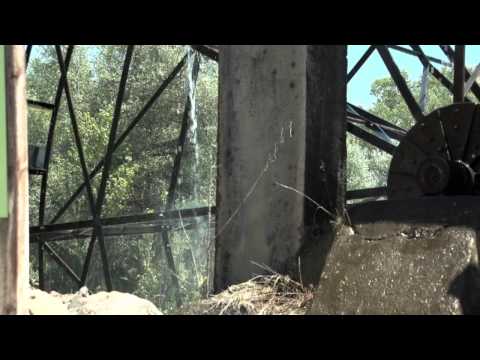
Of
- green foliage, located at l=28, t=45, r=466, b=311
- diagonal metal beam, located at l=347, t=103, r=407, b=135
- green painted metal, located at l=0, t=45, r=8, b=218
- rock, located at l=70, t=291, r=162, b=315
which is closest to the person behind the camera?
green painted metal, located at l=0, t=45, r=8, b=218

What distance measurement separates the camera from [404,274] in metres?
3.53

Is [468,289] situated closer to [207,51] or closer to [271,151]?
[271,151]

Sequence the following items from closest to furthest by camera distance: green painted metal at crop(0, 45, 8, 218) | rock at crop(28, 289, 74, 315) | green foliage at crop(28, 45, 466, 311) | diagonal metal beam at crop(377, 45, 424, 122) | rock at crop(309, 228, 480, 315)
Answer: green painted metal at crop(0, 45, 8, 218) → rock at crop(309, 228, 480, 315) → rock at crop(28, 289, 74, 315) → diagonal metal beam at crop(377, 45, 424, 122) → green foliage at crop(28, 45, 466, 311)

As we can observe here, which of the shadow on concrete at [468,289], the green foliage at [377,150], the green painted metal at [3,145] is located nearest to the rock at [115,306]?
the green painted metal at [3,145]

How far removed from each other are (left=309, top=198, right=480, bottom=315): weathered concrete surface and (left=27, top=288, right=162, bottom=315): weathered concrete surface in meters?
0.99

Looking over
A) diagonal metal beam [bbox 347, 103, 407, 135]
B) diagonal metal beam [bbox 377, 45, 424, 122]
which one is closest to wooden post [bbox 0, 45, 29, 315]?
diagonal metal beam [bbox 377, 45, 424, 122]

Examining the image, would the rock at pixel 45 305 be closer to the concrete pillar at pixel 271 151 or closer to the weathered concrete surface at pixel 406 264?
the concrete pillar at pixel 271 151

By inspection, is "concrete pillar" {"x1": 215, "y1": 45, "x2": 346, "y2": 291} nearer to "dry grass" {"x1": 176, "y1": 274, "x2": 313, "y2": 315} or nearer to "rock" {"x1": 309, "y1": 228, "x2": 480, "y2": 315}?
"dry grass" {"x1": 176, "y1": 274, "x2": 313, "y2": 315}

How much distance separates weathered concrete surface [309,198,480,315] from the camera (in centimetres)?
336

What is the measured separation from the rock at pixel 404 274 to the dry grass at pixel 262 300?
23 centimetres

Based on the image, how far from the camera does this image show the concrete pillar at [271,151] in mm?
4434

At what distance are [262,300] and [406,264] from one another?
0.93 metres
